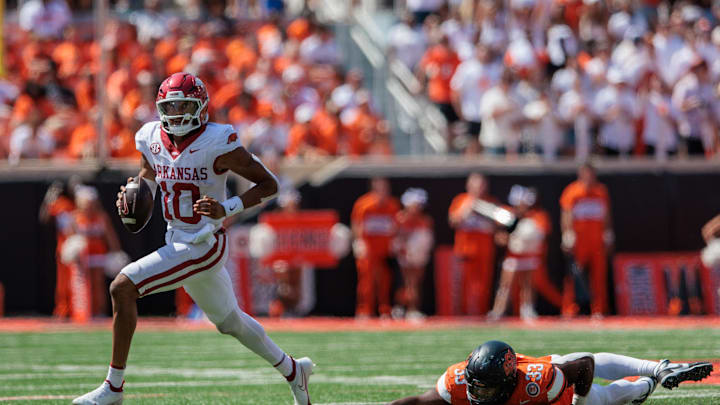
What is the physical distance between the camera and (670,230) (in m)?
14.9

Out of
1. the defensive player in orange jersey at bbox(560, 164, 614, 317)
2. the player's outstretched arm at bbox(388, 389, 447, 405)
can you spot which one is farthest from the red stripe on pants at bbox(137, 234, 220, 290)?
the defensive player in orange jersey at bbox(560, 164, 614, 317)

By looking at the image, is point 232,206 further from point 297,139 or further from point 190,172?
point 297,139

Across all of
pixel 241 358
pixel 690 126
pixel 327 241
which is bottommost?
pixel 241 358

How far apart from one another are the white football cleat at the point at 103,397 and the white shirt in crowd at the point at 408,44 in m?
10.9

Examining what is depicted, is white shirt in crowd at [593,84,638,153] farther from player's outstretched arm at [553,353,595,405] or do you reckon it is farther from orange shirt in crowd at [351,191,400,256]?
player's outstretched arm at [553,353,595,405]

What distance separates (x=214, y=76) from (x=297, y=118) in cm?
135

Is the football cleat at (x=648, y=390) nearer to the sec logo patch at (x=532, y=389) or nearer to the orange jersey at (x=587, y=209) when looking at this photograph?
the sec logo patch at (x=532, y=389)

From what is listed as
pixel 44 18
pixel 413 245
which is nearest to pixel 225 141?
pixel 413 245

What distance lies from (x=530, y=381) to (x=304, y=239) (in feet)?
31.0

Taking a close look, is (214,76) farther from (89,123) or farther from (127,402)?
(127,402)

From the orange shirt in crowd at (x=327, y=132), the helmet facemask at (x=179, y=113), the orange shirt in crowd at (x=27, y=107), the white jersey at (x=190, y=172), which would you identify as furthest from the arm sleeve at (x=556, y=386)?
the orange shirt in crowd at (x=27, y=107)

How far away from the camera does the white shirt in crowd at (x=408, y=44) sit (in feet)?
53.3

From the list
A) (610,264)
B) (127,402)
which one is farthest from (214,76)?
(127,402)

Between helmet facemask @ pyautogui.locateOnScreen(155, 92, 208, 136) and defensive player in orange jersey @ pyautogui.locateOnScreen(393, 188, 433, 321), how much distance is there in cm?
835
